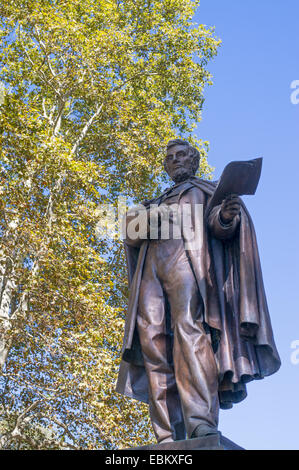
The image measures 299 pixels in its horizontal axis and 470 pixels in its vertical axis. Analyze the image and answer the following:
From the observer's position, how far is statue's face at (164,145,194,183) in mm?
5148

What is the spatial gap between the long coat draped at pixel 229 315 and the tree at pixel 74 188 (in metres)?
8.15

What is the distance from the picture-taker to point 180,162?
5.15m

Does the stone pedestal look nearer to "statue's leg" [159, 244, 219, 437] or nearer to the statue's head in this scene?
"statue's leg" [159, 244, 219, 437]

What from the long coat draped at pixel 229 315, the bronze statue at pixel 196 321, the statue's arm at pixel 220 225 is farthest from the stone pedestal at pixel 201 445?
the statue's arm at pixel 220 225

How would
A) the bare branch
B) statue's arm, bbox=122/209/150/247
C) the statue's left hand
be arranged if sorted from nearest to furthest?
the statue's left hand → statue's arm, bbox=122/209/150/247 → the bare branch

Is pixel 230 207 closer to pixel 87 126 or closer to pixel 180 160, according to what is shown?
pixel 180 160

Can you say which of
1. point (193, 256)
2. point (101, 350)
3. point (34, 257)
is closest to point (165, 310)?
point (193, 256)

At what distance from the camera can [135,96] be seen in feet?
63.3

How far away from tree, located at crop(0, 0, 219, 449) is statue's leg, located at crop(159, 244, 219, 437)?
27.5 ft

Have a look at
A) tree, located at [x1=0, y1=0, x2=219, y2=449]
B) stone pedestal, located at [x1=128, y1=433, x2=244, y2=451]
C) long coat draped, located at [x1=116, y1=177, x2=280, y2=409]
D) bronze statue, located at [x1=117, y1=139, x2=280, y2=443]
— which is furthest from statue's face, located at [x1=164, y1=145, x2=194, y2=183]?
tree, located at [x1=0, y1=0, x2=219, y2=449]

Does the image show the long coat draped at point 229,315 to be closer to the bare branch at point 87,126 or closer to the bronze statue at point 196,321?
the bronze statue at point 196,321

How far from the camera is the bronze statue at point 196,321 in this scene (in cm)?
410

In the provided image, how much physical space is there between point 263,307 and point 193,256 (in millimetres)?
617
